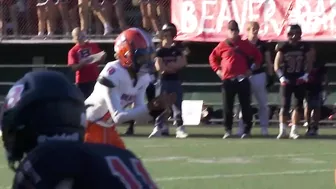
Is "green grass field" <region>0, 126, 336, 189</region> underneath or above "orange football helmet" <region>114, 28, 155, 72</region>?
underneath

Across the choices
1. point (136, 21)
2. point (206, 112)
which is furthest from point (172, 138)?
Answer: point (136, 21)

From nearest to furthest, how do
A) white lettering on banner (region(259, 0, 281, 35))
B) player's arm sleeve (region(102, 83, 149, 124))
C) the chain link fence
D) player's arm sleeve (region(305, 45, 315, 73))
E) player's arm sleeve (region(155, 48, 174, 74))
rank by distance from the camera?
player's arm sleeve (region(102, 83, 149, 124)), player's arm sleeve (region(305, 45, 315, 73)), player's arm sleeve (region(155, 48, 174, 74)), white lettering on banner (region(259, 0, 281, 35)), the chain link fence

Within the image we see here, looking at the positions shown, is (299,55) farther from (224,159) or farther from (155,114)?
(155,114)

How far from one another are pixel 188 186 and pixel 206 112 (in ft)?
25.9

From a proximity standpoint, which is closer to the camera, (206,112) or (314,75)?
(314,75)

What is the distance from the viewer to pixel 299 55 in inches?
530

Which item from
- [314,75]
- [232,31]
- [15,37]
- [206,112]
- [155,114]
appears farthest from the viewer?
[15,37]

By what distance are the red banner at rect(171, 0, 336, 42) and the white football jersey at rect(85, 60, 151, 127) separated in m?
8.23

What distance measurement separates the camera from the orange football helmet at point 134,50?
7.17 metres

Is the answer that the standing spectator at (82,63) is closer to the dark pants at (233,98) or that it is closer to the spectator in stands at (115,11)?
the dark pants at (233,98)

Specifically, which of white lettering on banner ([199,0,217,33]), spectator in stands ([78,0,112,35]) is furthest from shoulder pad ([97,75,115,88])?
spectator in stands ([78,0,112,35])

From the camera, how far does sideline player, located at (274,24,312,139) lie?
13.4m

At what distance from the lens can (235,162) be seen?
10570 millimetres

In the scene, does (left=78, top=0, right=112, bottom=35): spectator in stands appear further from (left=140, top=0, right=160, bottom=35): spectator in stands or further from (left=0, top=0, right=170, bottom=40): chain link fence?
(left=140, top=0, right=160, bottom=35): spectator in stands
